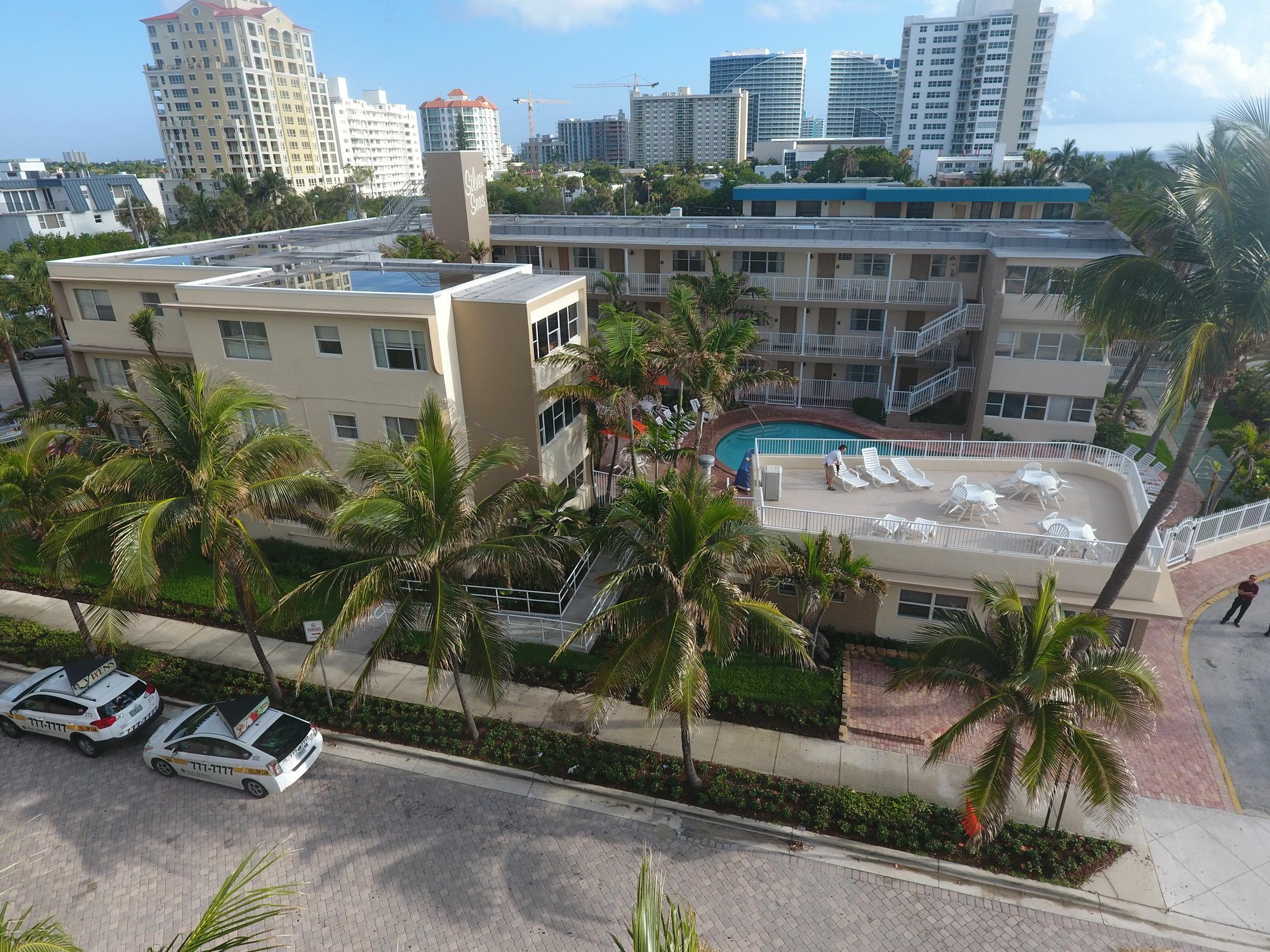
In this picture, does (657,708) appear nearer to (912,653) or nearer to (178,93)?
(912,653)

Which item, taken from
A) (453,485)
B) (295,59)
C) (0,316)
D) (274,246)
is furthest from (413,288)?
(295,59)

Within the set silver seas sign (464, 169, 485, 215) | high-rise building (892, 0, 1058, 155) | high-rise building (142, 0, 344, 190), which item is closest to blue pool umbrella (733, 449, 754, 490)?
silver seas sign (464, 169, 485, 215)

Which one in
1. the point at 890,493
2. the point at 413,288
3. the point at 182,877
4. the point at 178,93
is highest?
the point at 178,93

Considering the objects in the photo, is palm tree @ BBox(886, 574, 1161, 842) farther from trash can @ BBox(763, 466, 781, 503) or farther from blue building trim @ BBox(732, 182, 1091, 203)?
blue building trim @ BBox(732, 182, 1091, 203)

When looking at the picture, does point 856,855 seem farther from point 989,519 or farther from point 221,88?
point 221,88

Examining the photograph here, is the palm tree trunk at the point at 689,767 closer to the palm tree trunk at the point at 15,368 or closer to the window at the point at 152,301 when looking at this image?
the window at the point at 152,301

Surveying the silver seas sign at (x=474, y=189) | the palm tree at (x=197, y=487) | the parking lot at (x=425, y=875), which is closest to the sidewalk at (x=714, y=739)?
the parking lot at (x=425, y=875)

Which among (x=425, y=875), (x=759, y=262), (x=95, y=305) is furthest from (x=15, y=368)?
(x=425, y=875)
